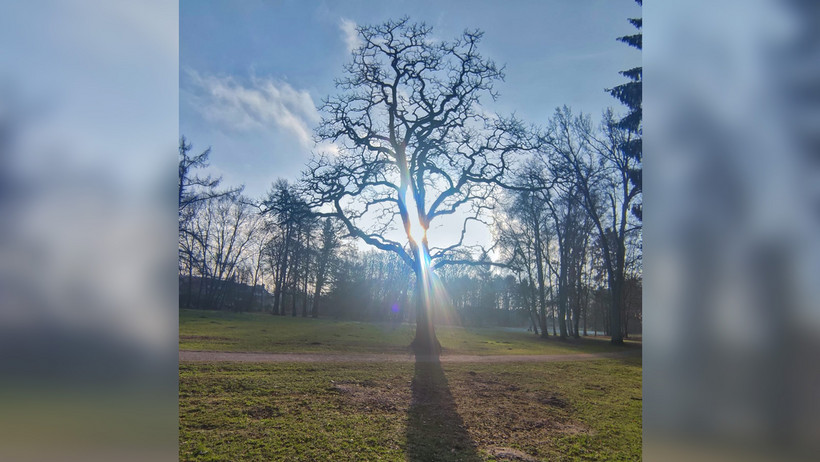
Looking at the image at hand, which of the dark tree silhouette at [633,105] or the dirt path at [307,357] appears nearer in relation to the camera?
the dirt path at [307,357]

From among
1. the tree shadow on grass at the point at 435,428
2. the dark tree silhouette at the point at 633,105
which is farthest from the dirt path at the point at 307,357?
the dark tree silhouette at the point at 633,105

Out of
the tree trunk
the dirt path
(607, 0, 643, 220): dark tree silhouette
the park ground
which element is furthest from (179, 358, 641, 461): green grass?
(607, 0, 643, 220): dark tree silhouette

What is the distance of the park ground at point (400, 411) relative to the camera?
438cm

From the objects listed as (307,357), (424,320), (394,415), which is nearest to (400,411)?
(394,415)

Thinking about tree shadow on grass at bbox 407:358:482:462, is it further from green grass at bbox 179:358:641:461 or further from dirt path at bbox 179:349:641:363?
dirt path at bbox 179:349:641:363

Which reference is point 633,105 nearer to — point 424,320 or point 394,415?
point 424,320

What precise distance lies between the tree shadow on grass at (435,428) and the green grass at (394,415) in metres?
0.02

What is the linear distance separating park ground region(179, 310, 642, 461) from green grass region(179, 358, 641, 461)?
0.05 ft

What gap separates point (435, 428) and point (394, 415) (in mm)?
754

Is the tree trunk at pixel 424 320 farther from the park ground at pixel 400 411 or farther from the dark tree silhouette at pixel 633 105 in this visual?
the dark tree silhouette at pixel 633 105
